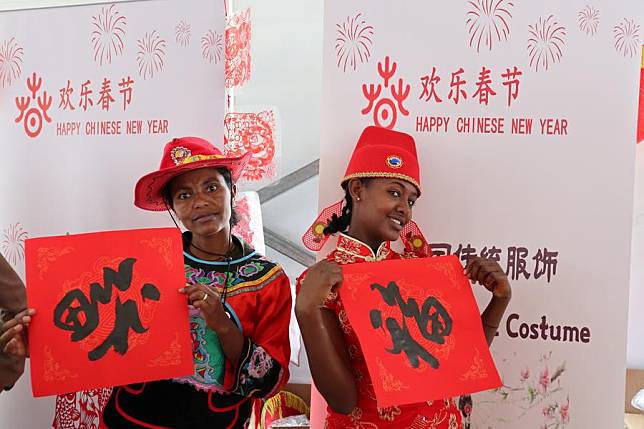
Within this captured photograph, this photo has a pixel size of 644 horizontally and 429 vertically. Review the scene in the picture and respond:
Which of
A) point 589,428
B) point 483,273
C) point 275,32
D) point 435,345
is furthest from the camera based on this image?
point 275,32

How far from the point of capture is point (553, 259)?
183 cm

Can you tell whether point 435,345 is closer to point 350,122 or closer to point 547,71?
point 350,122

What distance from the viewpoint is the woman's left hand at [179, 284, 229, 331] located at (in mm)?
1522

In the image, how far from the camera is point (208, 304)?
60.0 inches

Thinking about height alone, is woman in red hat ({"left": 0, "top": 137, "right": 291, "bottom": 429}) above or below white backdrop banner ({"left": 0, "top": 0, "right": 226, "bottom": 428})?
below

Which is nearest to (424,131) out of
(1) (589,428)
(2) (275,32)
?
(1) (589,428)

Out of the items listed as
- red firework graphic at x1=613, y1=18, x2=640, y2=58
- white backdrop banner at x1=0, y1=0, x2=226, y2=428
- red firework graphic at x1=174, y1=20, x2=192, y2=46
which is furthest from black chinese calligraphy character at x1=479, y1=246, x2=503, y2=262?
red firework graphic at x1=174, y1=20, x2=192, y2=46

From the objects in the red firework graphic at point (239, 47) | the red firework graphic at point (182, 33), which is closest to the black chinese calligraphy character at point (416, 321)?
the red firework graphic at point (182, 33)

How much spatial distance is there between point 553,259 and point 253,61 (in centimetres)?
184

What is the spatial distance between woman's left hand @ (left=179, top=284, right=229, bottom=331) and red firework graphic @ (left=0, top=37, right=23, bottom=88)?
1222 millimetres

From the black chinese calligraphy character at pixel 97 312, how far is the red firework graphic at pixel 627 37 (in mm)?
1423

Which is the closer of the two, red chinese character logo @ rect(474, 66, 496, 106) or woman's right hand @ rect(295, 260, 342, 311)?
woman's right hand @ rect(295, 260, 342, 311)

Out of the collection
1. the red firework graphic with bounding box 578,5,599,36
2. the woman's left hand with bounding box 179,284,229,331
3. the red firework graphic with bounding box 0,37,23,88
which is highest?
the red firework graphic with bounding box 578,5,599,36

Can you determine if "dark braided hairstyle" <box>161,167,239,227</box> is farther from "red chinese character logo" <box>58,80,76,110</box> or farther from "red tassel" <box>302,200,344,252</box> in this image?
"red chinese character logo" <box>58,80,76,110</box>
